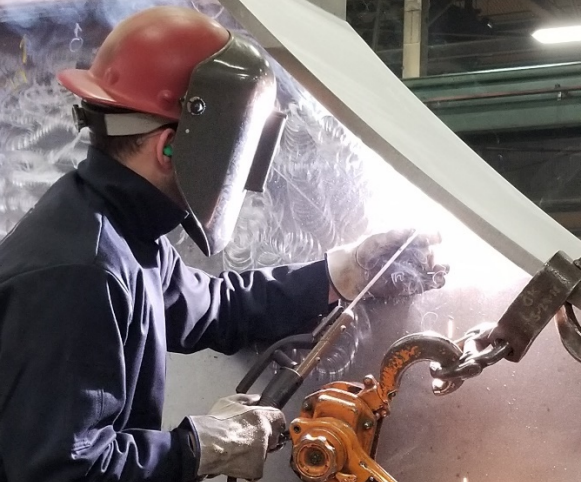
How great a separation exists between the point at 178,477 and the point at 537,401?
0.73 meters

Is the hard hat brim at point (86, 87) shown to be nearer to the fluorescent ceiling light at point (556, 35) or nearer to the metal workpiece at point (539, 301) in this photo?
the metal workpiece at point (539, 301)

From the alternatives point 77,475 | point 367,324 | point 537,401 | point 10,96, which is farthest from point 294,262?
point 10,96

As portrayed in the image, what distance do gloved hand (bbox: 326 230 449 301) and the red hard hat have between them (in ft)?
1.62

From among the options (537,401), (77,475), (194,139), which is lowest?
(537,401)

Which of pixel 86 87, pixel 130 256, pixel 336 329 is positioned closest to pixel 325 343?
pixel 336 329

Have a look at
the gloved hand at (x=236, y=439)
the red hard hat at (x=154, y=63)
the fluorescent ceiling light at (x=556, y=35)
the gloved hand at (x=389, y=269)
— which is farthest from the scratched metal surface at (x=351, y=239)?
the fluorescent ceiling light at (x=556, y=35)

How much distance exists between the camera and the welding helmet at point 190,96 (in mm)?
1279

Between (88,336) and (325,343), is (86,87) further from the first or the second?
(325,343)

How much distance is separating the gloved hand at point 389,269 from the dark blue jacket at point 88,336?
396 millimetres

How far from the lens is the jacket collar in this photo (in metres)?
1.29

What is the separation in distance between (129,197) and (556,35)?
211 cm

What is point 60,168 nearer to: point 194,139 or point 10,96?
point 10,96

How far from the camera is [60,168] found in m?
1.98

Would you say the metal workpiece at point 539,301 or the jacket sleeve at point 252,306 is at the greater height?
the metal workpiece at point 539,301
